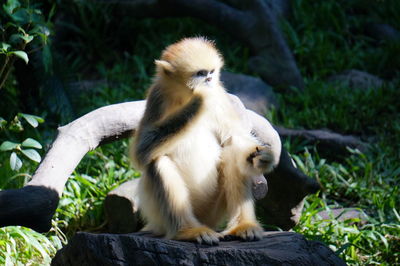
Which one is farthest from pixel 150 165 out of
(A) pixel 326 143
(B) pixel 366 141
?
(B) pixel 366 141

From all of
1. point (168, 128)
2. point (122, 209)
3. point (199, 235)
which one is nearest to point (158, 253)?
point (199, 235)

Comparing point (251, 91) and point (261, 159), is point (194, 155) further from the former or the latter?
point (251, 91)

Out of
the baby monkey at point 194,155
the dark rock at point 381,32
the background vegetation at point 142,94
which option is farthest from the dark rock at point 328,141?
the dark rock at point 381,32

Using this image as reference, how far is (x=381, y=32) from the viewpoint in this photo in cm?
888

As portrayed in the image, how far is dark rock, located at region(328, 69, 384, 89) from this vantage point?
7805mm

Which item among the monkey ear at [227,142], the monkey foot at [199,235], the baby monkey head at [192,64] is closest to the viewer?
the monkey foot at [199,235]

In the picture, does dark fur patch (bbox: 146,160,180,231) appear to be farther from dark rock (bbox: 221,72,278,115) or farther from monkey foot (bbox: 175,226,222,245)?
dark rock (bbox: 221,72,278,115)

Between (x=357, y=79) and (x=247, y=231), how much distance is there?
14.7 feet

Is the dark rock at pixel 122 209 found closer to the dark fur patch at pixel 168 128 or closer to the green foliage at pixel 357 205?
the dark fur patch at pixel 168 128

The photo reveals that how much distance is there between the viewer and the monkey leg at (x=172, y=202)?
3.90 metres

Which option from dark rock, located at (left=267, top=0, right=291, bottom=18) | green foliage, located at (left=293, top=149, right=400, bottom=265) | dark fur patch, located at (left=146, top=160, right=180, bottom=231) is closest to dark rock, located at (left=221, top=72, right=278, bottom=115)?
green foliage, located at (left=293, top=149, right=400, bottom=265)

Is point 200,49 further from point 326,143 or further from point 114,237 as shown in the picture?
point 326,143

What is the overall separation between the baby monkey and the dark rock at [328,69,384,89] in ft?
12.4

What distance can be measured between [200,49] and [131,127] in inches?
43.7
